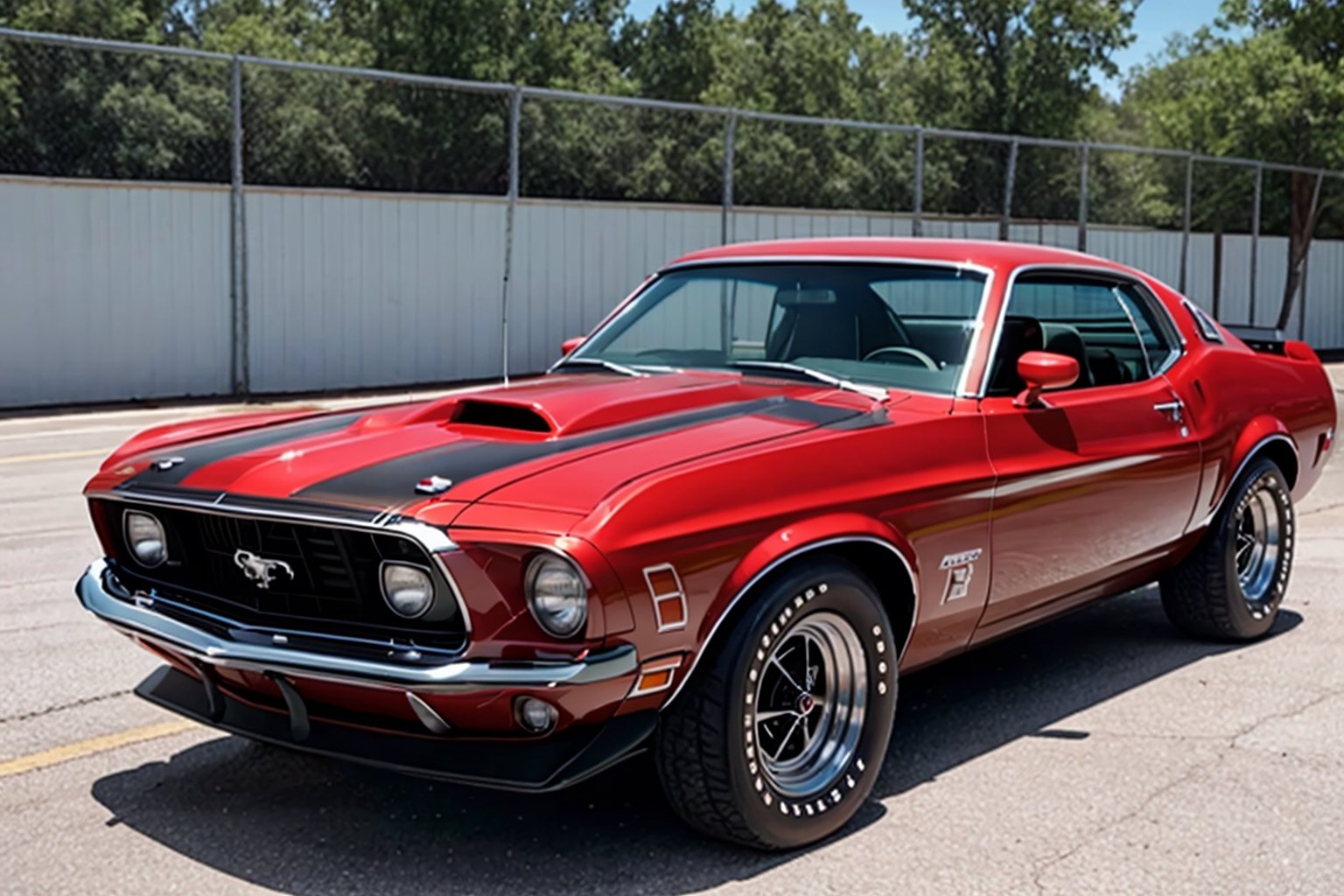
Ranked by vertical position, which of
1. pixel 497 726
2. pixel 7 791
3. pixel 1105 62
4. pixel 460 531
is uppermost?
pixel 1105 62

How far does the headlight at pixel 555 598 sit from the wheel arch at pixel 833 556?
1.14ft

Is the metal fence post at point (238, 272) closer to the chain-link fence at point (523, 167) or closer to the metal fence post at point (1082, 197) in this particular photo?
the chain-link fence at point (523, 167)

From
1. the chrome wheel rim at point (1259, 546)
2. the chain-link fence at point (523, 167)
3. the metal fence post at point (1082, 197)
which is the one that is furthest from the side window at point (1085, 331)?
the metal fence post at point (1082, 197)

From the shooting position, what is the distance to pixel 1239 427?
595 centimetres

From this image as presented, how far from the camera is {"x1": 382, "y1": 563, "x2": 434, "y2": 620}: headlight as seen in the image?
3598 millimetres

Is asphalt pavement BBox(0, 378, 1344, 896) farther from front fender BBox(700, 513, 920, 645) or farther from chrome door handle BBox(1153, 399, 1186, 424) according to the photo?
chrome door handle BBox(1153, 399, 1186, 424)

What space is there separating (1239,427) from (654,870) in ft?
10.9

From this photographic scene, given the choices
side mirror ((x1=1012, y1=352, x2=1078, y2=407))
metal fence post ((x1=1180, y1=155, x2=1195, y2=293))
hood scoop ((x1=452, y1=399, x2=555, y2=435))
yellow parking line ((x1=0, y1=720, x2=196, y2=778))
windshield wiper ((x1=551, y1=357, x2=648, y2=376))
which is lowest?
yellow parking line ((x1=0, y1=720, x2=196, y2=778))

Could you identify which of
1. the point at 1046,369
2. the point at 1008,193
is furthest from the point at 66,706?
the point at 1008,193

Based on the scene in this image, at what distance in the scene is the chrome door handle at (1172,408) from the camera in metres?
5.47

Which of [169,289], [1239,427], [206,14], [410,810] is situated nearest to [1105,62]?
[206,14]

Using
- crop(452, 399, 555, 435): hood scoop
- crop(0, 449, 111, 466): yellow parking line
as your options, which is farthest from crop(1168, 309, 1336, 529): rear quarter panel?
crop(0, 449, 111, 466): yellow parking line

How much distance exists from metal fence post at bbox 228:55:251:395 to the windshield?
1019 centimetres

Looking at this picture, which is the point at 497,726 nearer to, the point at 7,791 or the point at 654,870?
the point at 654,870
